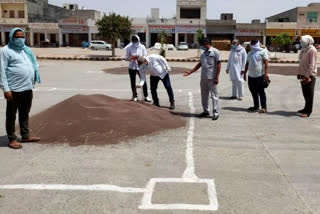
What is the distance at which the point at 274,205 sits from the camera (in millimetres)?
3525

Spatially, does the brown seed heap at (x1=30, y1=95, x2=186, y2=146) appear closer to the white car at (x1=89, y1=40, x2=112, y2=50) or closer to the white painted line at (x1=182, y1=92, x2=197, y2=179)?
the white painted line at (x1=182, y1=92, x2=197, y2=179)

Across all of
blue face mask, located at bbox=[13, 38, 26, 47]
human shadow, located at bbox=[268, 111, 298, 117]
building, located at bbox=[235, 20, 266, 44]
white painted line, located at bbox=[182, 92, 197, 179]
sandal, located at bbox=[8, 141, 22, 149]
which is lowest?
white painted line, located at bbox=[182, 92, 197, 179]

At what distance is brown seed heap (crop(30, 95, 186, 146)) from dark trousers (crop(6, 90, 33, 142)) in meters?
0.39

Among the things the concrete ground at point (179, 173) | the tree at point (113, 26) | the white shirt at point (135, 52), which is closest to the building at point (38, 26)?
the tree at point (113, 26)

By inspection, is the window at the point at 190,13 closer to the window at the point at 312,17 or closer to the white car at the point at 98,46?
the window at the point at 312,17

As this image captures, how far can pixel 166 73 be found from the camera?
28.2 feet

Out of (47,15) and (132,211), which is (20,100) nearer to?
(132,211)

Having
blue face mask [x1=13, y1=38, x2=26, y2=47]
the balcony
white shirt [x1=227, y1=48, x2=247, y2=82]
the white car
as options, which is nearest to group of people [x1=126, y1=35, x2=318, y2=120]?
white shirt [x1=227, y1=48, x2=247, y2=82]

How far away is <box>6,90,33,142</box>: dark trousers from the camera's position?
17.8 feet

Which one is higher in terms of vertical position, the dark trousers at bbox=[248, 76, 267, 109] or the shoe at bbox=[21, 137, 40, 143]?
the dark trousers at bbox=[248, 76, 267, 109]

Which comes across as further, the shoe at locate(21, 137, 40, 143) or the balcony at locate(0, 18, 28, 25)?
the balcony at locate(0, 18, 28, 25)

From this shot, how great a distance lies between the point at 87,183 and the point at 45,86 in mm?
10034

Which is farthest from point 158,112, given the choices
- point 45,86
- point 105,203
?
point 45,86

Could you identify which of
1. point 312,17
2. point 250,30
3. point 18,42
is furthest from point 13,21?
point 18,42
